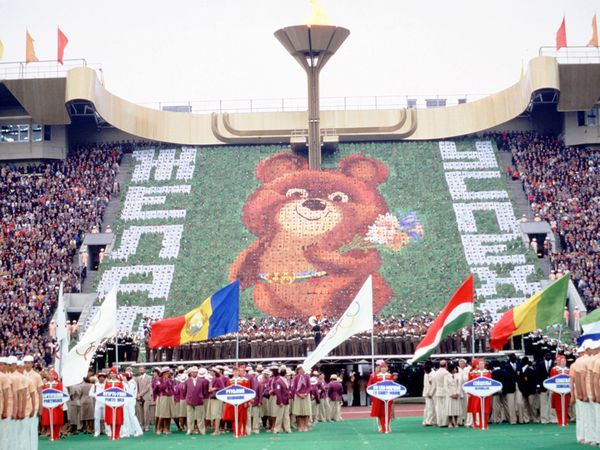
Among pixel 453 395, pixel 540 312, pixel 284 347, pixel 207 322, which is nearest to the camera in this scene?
pixel 540 312

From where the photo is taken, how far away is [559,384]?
28156mm

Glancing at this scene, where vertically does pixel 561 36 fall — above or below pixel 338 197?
above

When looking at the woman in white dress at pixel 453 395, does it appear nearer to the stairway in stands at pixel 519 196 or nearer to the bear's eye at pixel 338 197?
the stairway in stands at pixel 519 196

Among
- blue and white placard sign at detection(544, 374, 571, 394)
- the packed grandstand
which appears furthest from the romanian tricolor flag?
the packed grandstand

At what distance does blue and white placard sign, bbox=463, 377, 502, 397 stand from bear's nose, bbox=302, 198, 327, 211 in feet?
99.3

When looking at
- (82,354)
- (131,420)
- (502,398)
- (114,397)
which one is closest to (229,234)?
(131,420)

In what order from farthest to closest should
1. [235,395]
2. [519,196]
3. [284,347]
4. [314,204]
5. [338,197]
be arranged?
[519,196] → [338,197] → [314,204] → [284,347] → [235,395]

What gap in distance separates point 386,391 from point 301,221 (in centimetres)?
2930

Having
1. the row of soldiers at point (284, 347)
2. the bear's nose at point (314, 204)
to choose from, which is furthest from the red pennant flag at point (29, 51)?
the row of soldiers at point (284, 347)

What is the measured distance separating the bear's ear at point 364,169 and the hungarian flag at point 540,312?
31.3 metres

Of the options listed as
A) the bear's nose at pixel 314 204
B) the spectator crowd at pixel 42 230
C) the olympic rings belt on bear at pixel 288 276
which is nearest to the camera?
the spectator crowd at pixel 42 230

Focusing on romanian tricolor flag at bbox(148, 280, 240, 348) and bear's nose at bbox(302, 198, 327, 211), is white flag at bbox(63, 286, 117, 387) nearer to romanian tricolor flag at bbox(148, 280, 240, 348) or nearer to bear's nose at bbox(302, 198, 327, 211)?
romanian tricolor flag at bbox(148, 280, 240, 348)

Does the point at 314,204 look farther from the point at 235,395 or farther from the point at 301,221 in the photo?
the point at 235,395

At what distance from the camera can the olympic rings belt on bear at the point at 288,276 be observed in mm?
53147
